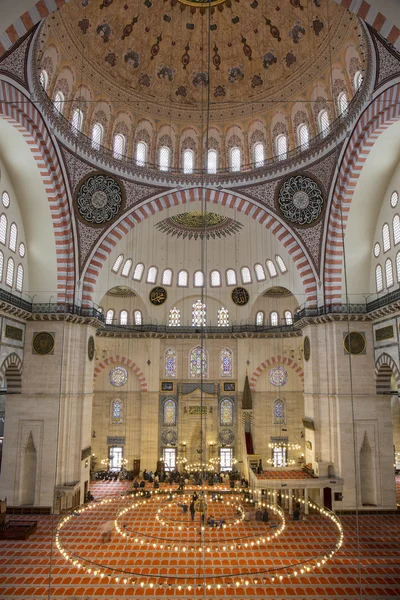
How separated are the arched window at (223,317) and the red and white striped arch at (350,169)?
306 inches

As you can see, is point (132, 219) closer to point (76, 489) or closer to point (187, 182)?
point (187, 182)

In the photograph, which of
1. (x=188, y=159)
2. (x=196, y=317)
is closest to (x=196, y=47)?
(x=188, y=159)

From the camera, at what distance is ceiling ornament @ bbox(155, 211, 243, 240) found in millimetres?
20297

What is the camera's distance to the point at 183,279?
880 inches

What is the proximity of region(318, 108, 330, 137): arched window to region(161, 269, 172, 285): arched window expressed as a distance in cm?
1023

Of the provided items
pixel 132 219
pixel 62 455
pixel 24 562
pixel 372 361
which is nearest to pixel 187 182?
pixel 132 219

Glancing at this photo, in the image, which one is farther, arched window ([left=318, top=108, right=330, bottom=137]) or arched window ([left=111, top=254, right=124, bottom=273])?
arched window ([left=111, top=254, right=124, bottom=273])

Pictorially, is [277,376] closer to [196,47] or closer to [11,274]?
[11,274]

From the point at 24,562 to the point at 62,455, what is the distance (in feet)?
13.8

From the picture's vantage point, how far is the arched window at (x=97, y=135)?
1549 cm

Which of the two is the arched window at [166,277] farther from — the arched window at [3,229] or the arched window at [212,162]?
the arched window at [3,229]

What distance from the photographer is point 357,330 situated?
1480 centimetres

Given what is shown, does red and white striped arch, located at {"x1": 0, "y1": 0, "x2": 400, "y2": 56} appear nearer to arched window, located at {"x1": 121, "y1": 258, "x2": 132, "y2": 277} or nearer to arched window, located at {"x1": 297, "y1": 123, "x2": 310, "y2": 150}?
arched window, located at {"x1": 297, "y1": 123, "x2": 310, "y2": 150}

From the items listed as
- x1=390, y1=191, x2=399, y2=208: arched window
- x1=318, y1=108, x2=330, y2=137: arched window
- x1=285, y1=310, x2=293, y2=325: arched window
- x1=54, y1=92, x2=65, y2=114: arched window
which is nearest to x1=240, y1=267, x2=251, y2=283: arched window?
x1=285, y1=310, x2=293, y2=325: arched window
